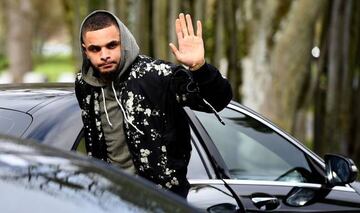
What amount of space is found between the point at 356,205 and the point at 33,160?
2.61 meters

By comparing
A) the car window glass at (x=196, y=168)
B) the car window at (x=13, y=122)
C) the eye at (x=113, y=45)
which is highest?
the eye at (x=113, y=45)

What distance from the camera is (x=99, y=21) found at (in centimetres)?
474

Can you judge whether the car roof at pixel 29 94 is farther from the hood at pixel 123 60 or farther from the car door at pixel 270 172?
the car door at pixel 270 172

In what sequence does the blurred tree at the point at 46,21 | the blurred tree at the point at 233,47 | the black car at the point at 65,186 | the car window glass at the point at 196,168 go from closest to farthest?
1. the black car at the point at 65,186
2. the car window glass at the point at 196,168
3. the blurred tree at the point at 233,47
4. the blurred tree at the point at 46,21

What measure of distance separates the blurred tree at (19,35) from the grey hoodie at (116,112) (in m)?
24.8

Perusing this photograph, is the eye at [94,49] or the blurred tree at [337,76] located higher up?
the eye at [94,49]

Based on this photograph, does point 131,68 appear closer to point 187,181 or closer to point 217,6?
point 187,181

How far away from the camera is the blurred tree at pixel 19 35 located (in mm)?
29562

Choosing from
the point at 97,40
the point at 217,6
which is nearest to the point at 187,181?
the point at 97,40

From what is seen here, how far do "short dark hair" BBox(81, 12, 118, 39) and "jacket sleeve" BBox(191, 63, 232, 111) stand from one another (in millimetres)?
454

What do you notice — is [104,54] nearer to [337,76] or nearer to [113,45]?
[113,45]

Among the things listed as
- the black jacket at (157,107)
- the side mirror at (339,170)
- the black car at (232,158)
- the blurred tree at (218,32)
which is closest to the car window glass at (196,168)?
the black car at (232,158)

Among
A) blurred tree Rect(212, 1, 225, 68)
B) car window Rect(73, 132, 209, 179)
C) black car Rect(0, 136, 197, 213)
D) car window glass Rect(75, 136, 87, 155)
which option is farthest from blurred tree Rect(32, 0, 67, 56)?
black car Rect(0, 136, 197, 213)

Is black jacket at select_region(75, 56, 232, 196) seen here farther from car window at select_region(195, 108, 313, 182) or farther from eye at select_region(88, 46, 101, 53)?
car window at select_region(195, 108, 313, 182)
